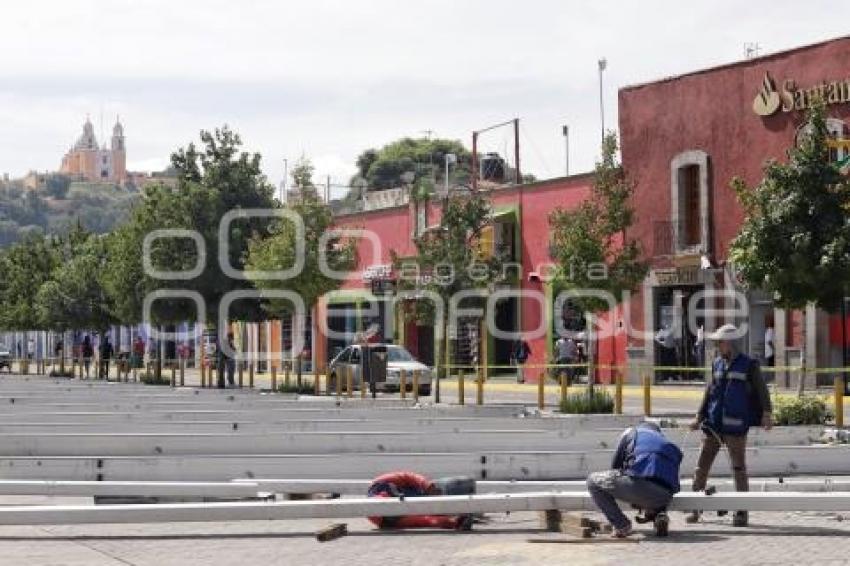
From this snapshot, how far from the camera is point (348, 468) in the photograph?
56.1 feet

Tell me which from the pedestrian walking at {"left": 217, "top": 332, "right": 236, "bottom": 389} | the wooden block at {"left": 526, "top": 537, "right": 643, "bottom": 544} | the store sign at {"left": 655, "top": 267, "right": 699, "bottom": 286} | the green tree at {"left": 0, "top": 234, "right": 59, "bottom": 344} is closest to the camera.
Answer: the wooden block at {"left": 526, "top": 537, "right": 643, "bottom": 544}

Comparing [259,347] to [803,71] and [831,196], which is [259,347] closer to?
[803,71]

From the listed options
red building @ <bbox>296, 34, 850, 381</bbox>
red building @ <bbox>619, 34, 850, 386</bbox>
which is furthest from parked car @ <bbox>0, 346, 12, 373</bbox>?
red building @ <bbox>619, 34, 850, 386</bbox>

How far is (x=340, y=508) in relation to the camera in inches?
549

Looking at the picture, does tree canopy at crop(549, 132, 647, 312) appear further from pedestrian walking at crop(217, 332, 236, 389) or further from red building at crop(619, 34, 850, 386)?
pedestrian walking at crop(217, 332, 236, 389)

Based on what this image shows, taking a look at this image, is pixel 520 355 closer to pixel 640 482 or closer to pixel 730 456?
pixel 730 456

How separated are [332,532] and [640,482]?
2569 mm

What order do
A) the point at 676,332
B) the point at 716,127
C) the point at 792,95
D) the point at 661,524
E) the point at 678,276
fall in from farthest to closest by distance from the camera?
1. the point at 676,332
2. the point at 678,276
3. the point at 716,127
4. the point at 792,95
5. the point at 661,524

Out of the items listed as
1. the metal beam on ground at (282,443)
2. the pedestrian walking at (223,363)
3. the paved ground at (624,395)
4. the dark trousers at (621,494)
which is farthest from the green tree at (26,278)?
the dark trousers at (621,494)

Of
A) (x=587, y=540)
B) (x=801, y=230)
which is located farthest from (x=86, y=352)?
(x=587, y=540)

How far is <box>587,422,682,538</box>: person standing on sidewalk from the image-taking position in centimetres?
1323

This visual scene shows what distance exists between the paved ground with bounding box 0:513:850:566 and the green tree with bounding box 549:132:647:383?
1860cm

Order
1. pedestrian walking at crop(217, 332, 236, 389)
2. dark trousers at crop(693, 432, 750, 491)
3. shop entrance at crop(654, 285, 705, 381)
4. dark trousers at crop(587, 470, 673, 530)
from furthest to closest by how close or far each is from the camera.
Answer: pedestrian walking at crop(217, 332, 236, 389)
shop entrance at crop(654, 285, 705, 381)
dark trousers at crop(693, 432, 750, 491)
dark trousers at crop(587, 470, 673, 530)

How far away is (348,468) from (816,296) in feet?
52.0
